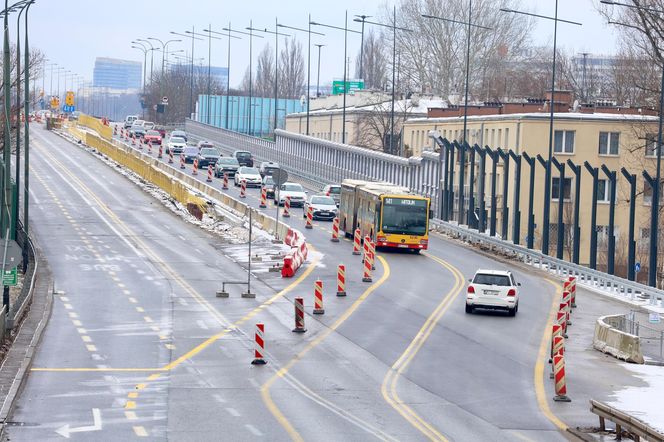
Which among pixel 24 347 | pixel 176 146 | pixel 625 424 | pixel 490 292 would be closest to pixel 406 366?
pixel 625 424

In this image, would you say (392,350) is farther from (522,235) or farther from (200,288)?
(522,235)

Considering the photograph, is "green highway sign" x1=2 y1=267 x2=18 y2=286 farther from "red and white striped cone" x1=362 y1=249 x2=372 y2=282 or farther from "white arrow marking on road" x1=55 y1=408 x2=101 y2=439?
"red and white striped cone" x1=362 y1=249 x2=372 y2=282

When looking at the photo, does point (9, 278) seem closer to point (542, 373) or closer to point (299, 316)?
point (299, 316)

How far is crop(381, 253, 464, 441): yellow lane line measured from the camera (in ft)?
70.9

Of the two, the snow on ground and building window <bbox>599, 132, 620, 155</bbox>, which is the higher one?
building window <bbox>599, 132, 620, 155</bbox>

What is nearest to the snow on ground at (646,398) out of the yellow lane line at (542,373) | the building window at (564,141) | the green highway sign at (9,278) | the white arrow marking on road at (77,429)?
the yellow lane line at (542,373)

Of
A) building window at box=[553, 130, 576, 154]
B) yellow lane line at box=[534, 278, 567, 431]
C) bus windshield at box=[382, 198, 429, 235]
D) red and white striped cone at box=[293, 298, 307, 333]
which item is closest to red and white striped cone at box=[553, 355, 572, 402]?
yellow lane line at box=[534, 278, 567, 431]

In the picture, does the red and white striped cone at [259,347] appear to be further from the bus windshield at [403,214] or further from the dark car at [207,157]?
the dark car at [207,157]

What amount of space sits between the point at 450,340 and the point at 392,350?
8.54 ft

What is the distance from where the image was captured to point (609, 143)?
88.1 m

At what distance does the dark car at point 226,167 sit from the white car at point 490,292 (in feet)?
184

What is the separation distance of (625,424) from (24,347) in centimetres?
1393

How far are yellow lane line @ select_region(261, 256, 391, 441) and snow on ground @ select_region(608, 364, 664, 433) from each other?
17.8 feet

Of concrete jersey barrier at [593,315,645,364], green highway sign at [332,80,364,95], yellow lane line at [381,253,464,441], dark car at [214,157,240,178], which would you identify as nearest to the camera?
yellow lane line at [381,253,464,441]
